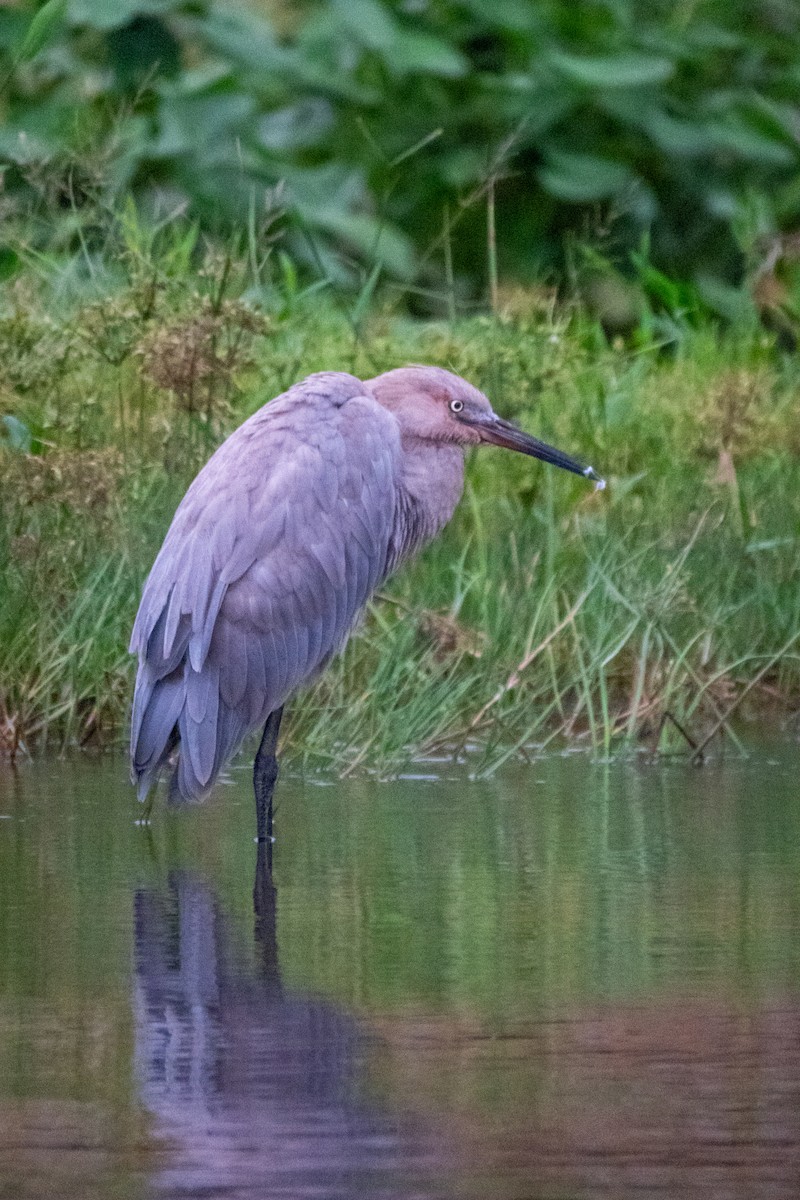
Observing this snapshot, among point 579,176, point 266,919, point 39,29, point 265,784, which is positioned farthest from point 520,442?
point 579,176

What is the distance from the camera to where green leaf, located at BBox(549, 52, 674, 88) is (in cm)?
1282

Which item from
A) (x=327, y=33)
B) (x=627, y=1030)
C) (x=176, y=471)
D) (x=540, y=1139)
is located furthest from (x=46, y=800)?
(x=327, y=33)

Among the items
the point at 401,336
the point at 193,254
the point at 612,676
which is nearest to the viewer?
the point at 612,676

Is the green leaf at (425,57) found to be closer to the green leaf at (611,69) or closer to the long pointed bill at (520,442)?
the green leaf at (611,69)

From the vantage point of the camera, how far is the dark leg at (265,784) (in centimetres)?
592

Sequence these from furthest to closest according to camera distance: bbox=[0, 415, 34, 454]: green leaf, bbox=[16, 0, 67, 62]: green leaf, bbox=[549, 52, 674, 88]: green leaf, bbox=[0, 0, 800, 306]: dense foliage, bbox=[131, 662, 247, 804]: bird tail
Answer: bbox=[549, 52, 674, 88]: green leaf → bbox=[0, 0, 800, 306]: dense foliage → bbox=[16, 0, 67, 62]: green leaf → bbox=[0, 415, 34, 454]: green leaf → bbox=[131, 662, 247, 804]: bird tail

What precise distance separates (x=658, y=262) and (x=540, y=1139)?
11.2 m

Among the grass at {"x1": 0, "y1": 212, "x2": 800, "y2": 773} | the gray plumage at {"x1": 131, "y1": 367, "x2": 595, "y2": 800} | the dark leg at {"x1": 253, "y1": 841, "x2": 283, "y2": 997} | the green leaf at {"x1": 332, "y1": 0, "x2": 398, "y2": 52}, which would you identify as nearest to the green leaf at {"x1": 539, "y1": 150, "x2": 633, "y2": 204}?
the green leaf at {"x1": 332, "y1": 0, "x2": 398, "y2": 52}

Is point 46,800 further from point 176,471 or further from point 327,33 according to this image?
point 327,33

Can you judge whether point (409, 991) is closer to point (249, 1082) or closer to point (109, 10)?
point (249, 1082)

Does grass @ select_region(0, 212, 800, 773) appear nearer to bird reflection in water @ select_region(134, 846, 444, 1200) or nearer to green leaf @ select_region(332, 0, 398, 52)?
bird reflection in water @ select_region(134, 846, 444, 1200)

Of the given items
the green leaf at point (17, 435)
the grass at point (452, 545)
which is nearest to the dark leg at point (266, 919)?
the grass at point (452, 545)

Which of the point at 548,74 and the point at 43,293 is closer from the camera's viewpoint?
the point at 43,293

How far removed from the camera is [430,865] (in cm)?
546
